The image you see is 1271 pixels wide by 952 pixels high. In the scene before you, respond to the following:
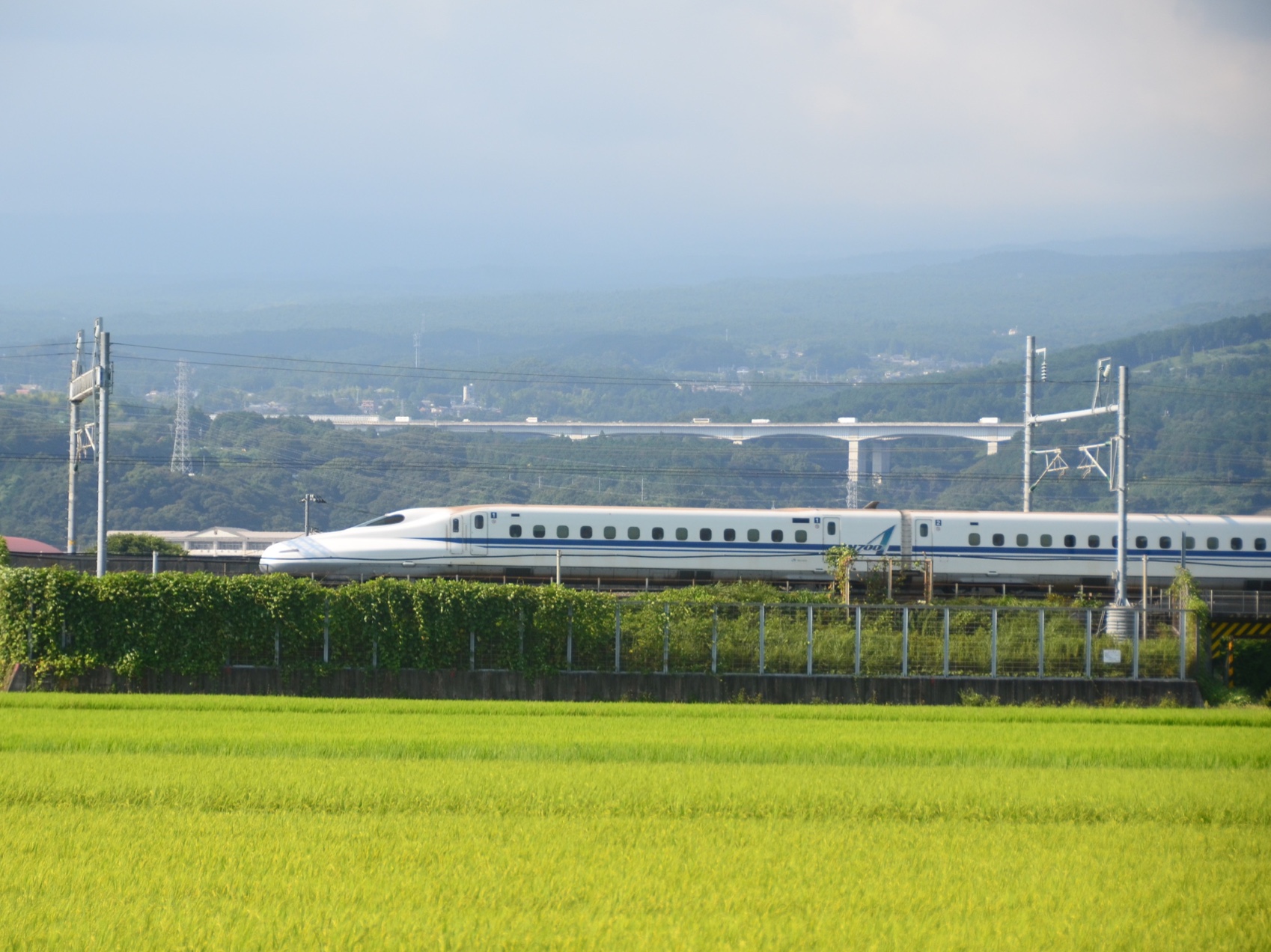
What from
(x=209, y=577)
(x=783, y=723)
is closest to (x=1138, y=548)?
(x=783, y=723)

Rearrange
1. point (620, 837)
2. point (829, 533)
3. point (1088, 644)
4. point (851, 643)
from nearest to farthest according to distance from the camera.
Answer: point (620, 837), point (851, 643), point (1088, 644), point (829, 533)

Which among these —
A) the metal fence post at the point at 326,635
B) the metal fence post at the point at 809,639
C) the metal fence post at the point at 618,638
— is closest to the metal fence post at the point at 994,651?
the metal fence post at the point at 809,639

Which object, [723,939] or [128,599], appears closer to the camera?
[723,939]

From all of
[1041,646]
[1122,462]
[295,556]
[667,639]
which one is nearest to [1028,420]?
[1122,462]

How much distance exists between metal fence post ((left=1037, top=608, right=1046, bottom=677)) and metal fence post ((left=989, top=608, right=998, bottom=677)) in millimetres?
912

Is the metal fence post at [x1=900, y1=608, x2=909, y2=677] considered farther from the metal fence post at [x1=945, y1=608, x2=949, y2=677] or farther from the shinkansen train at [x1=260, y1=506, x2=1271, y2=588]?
the shinkansen train at [x1=260, y1=506, x2=1271, y2=588]

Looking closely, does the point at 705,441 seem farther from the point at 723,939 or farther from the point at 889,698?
the point at 723,939

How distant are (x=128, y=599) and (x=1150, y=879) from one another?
21.7m

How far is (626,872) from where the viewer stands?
479 inches

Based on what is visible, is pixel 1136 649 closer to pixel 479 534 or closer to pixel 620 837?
pixel 620 837

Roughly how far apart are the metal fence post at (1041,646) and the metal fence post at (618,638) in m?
8.99

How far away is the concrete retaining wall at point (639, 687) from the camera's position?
29.0m

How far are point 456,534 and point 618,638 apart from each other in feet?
52.1

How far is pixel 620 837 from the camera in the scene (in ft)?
44.4
